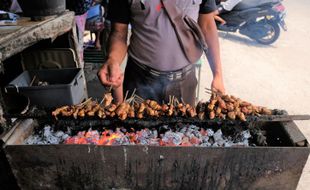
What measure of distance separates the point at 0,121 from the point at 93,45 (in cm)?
496

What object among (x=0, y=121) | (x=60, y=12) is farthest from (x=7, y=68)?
(x=0, y=121)

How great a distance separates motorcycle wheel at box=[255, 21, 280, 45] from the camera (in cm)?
867

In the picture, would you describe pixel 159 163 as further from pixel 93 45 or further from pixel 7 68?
pixel 93 45

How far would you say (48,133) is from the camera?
2.39 meters

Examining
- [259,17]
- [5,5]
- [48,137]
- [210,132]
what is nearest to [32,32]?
[48,137]

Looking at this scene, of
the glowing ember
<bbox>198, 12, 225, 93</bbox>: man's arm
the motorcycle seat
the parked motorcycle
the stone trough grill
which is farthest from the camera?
the motorcycle seat

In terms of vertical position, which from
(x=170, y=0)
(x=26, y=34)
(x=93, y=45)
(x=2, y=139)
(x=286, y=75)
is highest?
(x=170, y=0)

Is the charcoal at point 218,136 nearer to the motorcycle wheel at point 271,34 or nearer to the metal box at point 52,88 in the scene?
the metal box at point 52,88

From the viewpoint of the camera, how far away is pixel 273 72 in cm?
689

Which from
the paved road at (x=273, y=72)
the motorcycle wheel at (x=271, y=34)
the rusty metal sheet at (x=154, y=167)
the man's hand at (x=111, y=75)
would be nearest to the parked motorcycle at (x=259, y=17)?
the motorcycle wheel at (x=271, y=34)

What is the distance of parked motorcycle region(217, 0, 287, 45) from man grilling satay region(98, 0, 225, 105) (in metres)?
6.43

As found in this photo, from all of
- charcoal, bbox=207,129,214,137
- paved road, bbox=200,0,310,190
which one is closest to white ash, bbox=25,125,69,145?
charcoal, bbox=207,129,214,137

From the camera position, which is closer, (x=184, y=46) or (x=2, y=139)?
(x=2, y=139)

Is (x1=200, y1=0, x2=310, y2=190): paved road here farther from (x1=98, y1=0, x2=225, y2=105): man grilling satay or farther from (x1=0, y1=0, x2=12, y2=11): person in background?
(x1=0, y1=0, x2=12, y2=11): person in background
